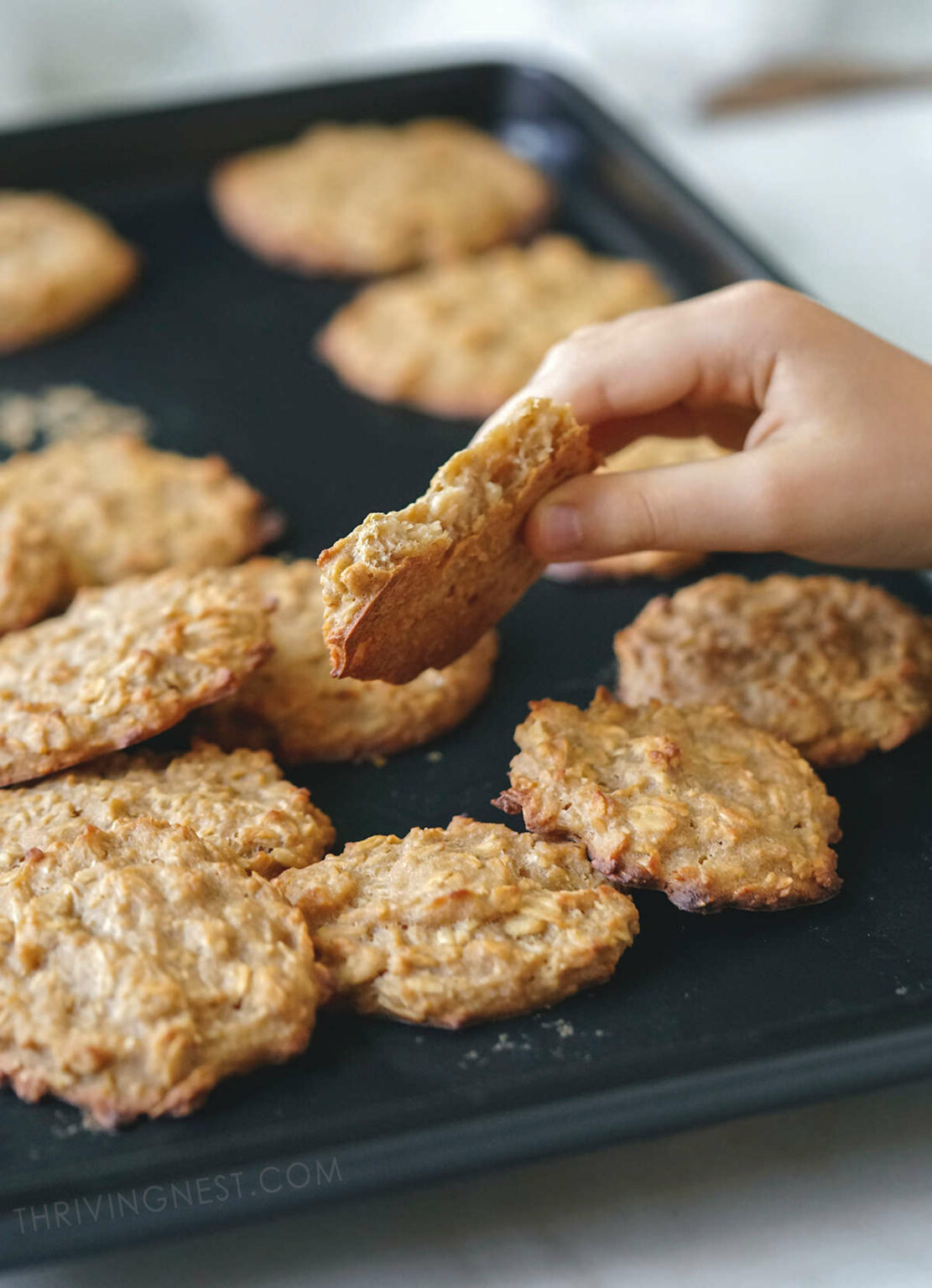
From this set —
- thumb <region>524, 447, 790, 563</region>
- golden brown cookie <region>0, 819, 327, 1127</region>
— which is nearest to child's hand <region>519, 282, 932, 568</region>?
thumb <region>524, 447, 790, 563</region>

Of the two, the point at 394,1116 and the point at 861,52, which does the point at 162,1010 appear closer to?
the point at 394,1116

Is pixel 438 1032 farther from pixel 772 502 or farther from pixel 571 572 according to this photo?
pixel 571 572

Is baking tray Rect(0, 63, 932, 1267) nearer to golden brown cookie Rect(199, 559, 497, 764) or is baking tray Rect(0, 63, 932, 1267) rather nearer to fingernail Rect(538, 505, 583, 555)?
golden brown cookie Rect(199, 559, 497, 764)

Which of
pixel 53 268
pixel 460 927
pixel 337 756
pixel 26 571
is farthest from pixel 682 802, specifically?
pixel 53 268

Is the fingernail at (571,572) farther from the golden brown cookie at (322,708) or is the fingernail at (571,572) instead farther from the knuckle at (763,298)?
the knuckle at (763,298)

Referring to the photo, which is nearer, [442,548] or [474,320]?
[442,548]

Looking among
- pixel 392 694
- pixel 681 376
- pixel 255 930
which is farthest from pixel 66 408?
pixel 255 930
